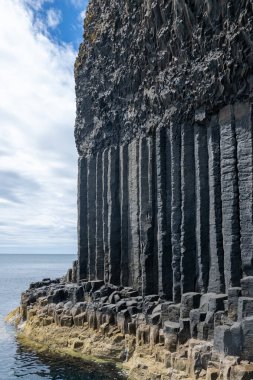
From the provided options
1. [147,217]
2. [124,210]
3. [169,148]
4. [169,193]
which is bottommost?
[147,217]

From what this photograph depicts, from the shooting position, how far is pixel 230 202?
629 inches

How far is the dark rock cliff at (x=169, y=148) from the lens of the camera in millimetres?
15984

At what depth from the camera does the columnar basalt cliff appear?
15297mm

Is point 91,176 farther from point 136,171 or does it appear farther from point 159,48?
point 159,48

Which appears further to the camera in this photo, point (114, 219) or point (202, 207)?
point (114, 219)

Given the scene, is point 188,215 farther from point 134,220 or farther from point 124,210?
point 124,210

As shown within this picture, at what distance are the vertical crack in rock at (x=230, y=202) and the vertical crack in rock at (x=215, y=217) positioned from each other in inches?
15.6

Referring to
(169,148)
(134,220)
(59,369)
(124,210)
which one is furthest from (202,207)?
(59,369)

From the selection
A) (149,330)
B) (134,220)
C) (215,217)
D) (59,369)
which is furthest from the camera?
(134,220)

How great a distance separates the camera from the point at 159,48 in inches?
808

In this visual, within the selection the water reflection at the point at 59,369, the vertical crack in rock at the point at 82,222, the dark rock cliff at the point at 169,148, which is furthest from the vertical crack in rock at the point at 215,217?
the vertical crack in rock at the point at 82,222

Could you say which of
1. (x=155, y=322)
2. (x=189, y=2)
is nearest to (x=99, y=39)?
(x=189, y=2)

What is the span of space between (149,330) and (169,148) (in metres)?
6.92

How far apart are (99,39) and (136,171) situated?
28.5 ft
